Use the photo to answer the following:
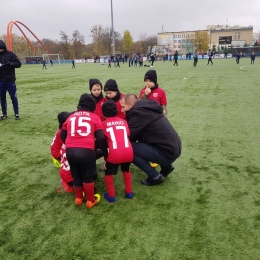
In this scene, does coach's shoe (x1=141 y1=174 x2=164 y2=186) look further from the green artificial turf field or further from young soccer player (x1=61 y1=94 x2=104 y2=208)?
young soccer player (x1=61 y1=94 x2=104 y2=208)

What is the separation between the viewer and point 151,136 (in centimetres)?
338

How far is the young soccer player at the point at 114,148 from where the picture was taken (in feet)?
9.94

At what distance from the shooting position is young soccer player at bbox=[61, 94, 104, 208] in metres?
2.86

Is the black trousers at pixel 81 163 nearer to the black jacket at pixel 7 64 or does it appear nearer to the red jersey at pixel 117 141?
the red jersey at pixel 117 141

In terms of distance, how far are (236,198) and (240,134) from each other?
2.65 meters

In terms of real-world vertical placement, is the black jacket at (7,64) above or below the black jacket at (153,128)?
above

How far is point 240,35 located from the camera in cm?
10275

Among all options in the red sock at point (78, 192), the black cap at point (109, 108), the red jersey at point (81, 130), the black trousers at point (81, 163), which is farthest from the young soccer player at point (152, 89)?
the red sock at point (78, 192)

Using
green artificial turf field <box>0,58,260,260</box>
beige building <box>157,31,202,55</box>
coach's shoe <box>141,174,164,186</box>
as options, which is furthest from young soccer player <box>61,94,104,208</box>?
beige building <box>157,31,202,55</box>

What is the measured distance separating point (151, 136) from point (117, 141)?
1.75 feet

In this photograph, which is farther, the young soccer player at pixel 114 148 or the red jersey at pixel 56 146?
the red jersey at pixel 56 146

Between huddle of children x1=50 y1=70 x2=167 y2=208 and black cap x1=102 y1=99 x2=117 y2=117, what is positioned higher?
black cap x1=102 y1=99 x2=117 y2=117

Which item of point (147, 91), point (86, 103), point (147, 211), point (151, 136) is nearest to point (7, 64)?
point (147, 91)

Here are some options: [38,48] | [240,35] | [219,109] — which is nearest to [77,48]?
[38,48]
